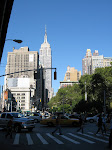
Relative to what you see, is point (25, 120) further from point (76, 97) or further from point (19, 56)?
point (19, 56)

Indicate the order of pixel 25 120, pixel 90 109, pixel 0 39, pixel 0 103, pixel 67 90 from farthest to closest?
pixel 0 103 < pixel 67 90 < pixel 90 109 < pixel 25 120 < pixel 0 39

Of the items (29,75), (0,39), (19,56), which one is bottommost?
(0,39)

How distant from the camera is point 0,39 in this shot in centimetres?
1650

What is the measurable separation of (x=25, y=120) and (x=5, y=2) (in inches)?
537

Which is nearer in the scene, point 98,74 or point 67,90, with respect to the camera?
point 98,74

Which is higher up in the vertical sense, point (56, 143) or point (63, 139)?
point (56, 143)

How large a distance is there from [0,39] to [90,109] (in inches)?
2061

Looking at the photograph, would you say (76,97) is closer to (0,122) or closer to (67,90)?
(67,90)

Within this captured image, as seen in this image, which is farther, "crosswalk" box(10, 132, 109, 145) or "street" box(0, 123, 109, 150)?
"crosswalk" box(10, 132, 109, 145)

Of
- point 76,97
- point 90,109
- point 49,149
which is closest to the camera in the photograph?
point 49,149

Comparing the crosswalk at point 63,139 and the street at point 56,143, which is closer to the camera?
the street at point 56,143

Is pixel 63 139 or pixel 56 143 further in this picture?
pixel 63 139

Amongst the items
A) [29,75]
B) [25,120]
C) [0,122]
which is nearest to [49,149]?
[25,120]

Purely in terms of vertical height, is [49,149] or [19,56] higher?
[19,56]
